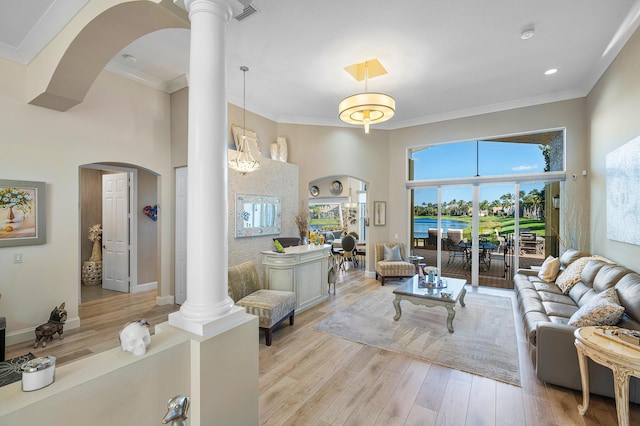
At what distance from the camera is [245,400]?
195cm

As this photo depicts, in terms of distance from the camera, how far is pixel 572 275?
4.23 meters

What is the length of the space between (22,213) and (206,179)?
11.9 ft

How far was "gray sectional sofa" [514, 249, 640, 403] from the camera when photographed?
8.34ft

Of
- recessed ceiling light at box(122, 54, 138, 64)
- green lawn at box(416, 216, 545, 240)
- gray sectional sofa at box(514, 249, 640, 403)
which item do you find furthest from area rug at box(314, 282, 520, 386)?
recessed ceiling light at box(122, 54, 138, 64)

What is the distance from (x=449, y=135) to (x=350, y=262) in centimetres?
490

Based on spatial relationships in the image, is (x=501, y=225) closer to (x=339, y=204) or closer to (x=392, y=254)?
(x=392, y=254)

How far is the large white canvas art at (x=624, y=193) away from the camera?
3.41m

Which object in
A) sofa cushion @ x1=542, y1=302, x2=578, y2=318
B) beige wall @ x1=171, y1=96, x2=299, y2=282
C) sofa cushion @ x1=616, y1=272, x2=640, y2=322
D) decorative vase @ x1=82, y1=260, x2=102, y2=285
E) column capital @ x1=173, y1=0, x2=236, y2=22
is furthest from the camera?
decorative vase @ x1=82, y1=260, x2=102, y2=285

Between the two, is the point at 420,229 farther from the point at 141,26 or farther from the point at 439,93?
the point at 141,26

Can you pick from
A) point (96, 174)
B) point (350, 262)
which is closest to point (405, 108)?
point (350, 262)

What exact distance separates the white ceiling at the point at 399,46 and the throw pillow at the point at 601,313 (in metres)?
3.18

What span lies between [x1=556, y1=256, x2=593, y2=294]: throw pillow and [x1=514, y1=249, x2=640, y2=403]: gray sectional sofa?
4.5 inches

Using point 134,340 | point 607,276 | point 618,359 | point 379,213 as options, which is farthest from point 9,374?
point 379,213

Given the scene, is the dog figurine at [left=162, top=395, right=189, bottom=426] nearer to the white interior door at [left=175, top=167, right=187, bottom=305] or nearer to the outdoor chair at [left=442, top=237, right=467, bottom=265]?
the white interior door at [left=175, top=167, right=187, bottom=305]
